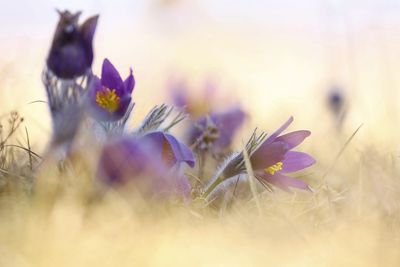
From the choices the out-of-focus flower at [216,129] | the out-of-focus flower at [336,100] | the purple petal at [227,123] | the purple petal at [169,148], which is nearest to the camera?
the purple petal at [169,148]

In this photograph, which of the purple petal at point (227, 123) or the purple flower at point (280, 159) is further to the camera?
the purple petal at point (227, 123)

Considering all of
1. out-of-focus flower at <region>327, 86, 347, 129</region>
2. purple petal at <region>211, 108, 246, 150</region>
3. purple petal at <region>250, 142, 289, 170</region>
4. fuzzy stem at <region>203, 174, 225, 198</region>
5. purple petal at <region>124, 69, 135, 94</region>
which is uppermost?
purple petal at <region>124, 69, 135, 94</region>

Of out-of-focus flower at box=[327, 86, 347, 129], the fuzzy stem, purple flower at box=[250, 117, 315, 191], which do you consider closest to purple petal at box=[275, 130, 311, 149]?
purple flower at box=[250, 117, 315, 191]

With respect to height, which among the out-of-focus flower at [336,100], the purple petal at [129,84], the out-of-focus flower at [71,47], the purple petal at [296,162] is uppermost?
the out-of-focus flower at [71,47]

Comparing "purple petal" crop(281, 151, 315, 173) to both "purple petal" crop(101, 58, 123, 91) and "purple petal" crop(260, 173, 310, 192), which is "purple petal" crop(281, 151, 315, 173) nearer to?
"purple petal" crop(260, 173, 310, 192)

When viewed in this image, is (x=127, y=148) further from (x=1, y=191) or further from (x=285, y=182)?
(x=285, y=182)

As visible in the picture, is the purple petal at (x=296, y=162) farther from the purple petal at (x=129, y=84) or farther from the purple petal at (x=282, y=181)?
the purple petal at (x=129, y=84)

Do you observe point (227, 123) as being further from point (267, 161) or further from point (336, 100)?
point (336, 100)

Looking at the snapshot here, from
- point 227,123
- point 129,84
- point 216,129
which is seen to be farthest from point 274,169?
point 227,123

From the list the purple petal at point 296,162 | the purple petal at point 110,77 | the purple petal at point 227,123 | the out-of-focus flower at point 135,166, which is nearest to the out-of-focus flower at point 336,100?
the purple petal at point 227,123
